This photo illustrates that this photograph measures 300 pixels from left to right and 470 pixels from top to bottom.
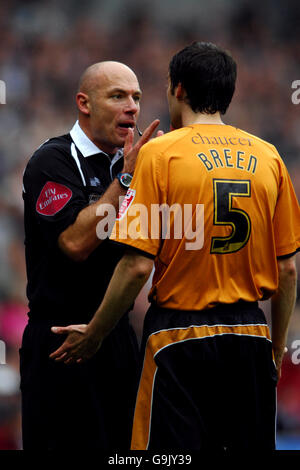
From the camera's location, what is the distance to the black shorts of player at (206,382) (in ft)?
8.59

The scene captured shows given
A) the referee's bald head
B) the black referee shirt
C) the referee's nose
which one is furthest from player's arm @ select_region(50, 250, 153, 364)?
the referee's bald head

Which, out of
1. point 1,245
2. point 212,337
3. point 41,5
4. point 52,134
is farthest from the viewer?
point 41,5

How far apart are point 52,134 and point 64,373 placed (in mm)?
5085

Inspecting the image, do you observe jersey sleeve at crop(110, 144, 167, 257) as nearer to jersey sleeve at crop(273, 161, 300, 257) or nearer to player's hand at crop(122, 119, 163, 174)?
player's hand at crop(122, 119, 163, 174)

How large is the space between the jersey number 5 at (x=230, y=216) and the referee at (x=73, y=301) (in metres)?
0.56

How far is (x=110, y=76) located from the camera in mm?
3301

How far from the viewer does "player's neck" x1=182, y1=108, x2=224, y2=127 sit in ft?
8.91

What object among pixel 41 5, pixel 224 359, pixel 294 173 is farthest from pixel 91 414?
pixel 41 5

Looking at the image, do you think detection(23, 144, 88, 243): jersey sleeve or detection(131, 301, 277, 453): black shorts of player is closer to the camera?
detection(131, 301, 277, 453): black shorts of player

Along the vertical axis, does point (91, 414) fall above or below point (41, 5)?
below

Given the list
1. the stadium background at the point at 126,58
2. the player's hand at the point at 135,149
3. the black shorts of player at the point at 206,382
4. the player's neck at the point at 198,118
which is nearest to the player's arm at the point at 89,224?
the player's hand at the point at 135,149

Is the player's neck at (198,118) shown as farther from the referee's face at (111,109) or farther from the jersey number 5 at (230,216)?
the referee's face at (111,109)

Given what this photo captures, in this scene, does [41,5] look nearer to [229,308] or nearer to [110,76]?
[110,76]

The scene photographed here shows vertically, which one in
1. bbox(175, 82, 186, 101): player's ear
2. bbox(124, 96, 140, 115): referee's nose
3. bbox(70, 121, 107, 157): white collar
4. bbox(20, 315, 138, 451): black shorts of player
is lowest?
bbox(20, 315, 138, 451): black shorts of player
